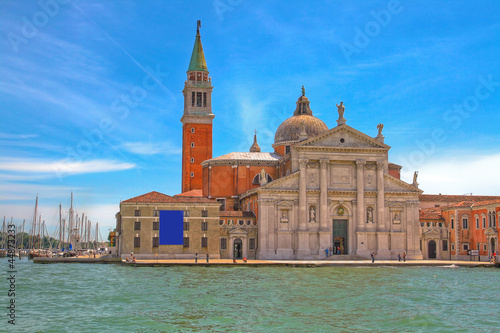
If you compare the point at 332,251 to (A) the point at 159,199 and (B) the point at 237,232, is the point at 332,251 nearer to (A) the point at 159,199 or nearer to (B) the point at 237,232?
(B) the point at 237,232

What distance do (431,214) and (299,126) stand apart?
56.6 feet

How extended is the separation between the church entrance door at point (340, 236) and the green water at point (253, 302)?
1643 cm

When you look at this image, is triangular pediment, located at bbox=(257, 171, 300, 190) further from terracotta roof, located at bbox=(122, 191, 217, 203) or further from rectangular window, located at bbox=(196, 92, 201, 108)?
rectangular window, located at bbox=(196, 92, 201, 108)

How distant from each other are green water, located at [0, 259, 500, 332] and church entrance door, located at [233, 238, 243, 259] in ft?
52.2

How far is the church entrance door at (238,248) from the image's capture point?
56.4 metres

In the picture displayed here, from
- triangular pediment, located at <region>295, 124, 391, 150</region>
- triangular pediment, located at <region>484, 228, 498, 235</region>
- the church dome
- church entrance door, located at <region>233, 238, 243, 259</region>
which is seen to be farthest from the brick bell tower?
triangular pediment, located at <region>484, 228, 498, 235</region>

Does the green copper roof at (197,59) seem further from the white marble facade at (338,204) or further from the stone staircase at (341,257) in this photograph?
the stone staircase at (341,257)

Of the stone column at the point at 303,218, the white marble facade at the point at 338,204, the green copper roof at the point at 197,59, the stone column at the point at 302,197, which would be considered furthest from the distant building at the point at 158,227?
the green copper roof at the point at 197,59

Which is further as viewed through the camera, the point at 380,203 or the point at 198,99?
the point at 198,99

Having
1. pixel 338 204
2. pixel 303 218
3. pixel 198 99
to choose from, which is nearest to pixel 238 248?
pixel 303 218

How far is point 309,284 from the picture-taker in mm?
33375

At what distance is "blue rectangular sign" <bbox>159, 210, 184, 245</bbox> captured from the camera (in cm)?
5256

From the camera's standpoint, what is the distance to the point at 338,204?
56.9 m

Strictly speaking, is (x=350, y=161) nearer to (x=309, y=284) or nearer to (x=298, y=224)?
(x=298, y=224)
